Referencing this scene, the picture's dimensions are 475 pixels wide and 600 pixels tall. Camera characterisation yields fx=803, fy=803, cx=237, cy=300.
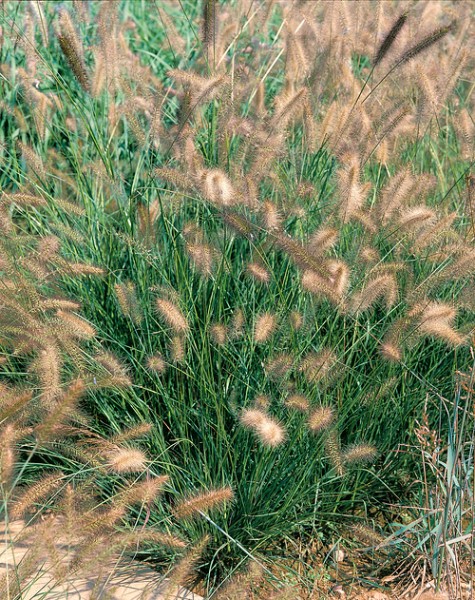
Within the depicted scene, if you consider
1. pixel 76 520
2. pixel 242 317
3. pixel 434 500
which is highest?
pixel 242 317

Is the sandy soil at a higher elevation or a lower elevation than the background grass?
lower

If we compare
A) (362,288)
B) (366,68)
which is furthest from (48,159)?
(366,68)

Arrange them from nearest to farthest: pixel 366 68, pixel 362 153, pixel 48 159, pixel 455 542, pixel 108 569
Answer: pixel 455 542 < pixel 108 569 < pixel 362 153 < pixel 48 159 < pixel 366 68

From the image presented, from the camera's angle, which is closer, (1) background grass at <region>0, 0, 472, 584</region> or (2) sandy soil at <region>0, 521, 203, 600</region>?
(2) sandy soil at <region>0, 521, 203, 600</region>

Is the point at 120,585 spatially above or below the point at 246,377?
below

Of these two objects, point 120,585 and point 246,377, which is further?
point 246,377

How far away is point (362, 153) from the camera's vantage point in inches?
112

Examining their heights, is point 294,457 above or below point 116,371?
below

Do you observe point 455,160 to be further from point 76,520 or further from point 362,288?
point 76,520

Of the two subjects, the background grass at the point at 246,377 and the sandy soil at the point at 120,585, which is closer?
the sandy soil at the point at 120,585

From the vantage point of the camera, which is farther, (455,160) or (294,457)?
(455,160)

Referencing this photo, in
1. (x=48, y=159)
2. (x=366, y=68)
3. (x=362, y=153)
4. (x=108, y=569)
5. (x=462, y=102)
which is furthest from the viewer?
(x=366, y=68)

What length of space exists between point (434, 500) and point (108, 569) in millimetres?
1110

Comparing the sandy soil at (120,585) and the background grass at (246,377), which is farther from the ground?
the background grass at (246,377)
